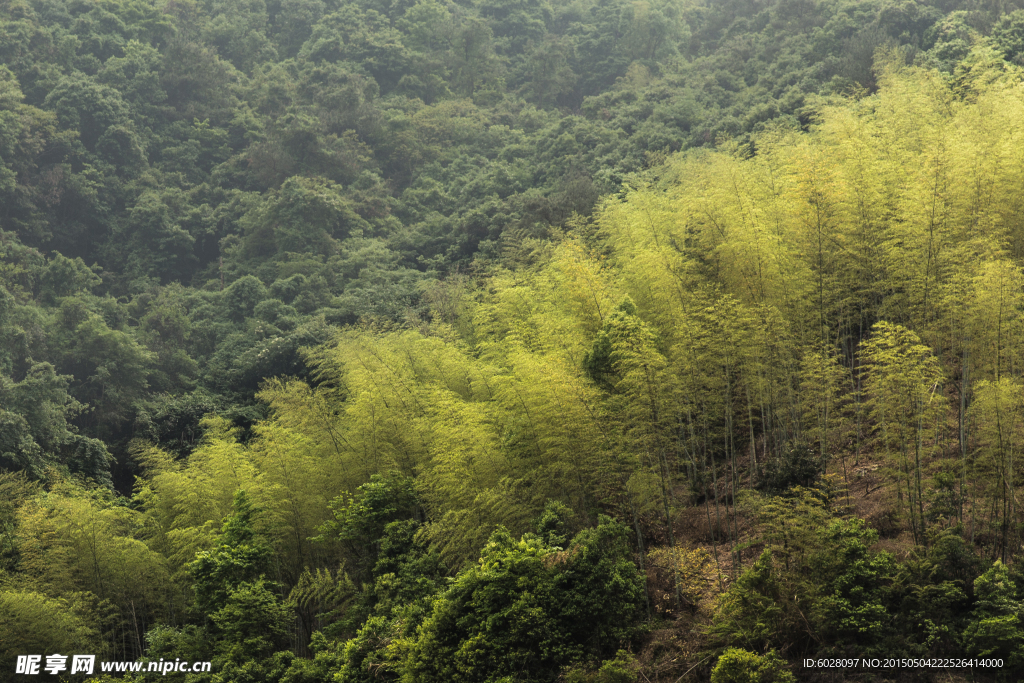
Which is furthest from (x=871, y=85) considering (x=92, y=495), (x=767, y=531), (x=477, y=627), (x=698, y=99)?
→ (x=92, y=495)

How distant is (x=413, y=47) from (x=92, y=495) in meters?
32.0

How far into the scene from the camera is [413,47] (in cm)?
4422

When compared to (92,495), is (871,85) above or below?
above

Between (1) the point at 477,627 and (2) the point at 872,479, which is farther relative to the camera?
(2) the point at 872,479

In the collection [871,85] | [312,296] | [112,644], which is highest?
[871,85]

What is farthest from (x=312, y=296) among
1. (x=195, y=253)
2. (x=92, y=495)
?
(x=92, y=495)

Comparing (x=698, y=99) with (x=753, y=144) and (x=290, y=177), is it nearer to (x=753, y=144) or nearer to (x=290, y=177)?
(x=753, y=144)

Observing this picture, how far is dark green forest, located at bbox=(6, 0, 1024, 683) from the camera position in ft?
33.0

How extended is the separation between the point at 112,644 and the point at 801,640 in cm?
1348

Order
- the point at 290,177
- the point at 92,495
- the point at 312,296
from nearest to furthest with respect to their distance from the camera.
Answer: the point at 92,495 < the point at 312,296 < the point at 290,177

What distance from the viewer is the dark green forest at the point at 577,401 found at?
10.1 meters

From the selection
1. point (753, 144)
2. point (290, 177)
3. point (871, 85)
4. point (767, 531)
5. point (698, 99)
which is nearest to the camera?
point (767, 531)

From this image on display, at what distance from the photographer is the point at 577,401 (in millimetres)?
11789

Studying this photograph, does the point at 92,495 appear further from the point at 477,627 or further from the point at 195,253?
the point at 195,253
